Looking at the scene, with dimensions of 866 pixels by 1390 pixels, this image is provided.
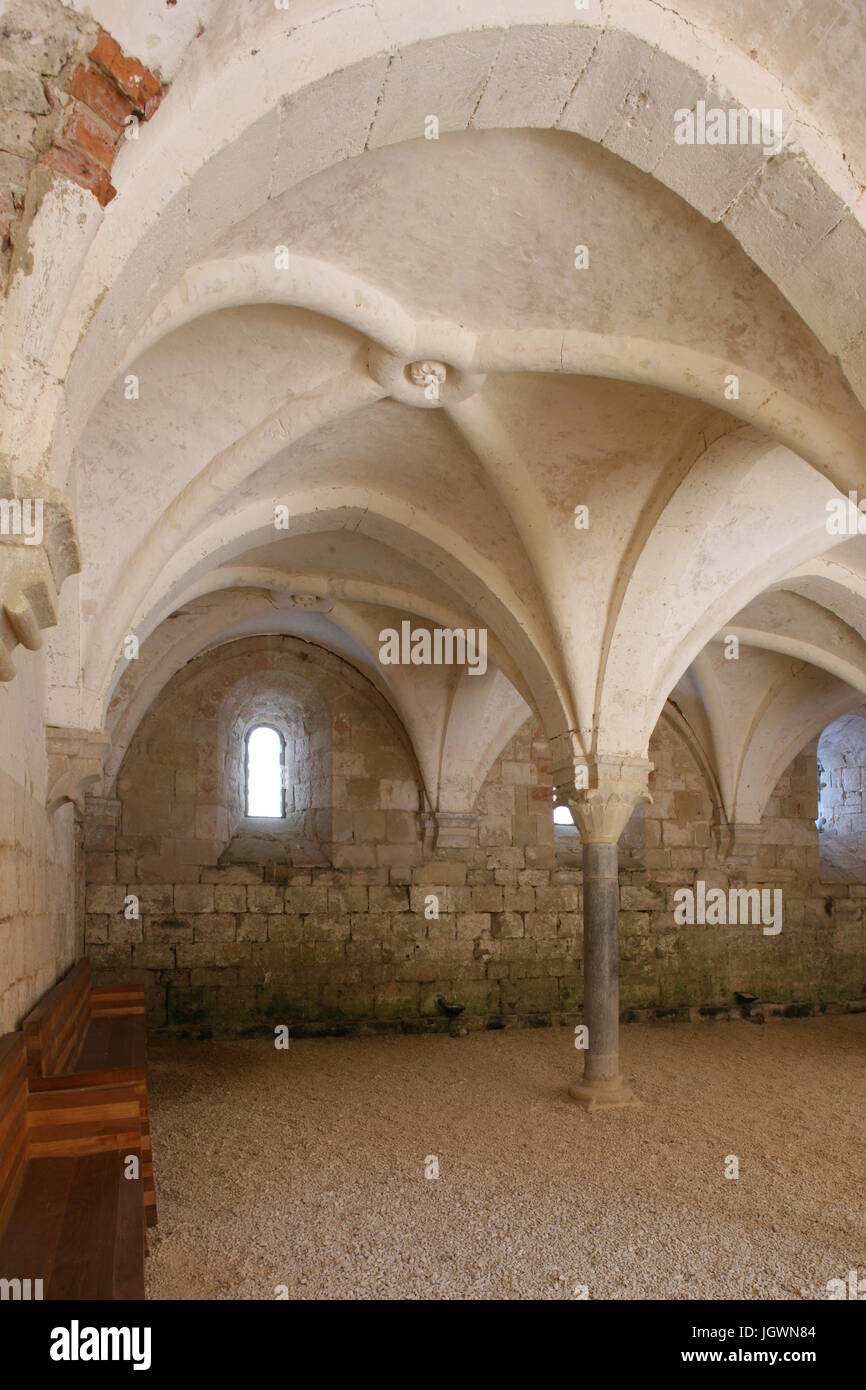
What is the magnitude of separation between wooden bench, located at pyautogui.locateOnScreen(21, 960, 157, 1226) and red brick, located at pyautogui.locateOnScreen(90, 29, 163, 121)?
2.63 meters

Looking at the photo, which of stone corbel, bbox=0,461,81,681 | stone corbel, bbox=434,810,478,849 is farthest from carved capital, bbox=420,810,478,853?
stone corbel, bbox=0,461,81,681

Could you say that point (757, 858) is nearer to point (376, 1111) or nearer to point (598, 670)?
point (598, 670)

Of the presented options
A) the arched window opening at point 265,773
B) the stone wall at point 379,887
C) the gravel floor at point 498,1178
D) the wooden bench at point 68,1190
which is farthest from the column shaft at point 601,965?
the arched window opening at point 265,773

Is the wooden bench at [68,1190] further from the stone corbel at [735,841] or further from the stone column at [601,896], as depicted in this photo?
Result: the stone corbel at [735,841]

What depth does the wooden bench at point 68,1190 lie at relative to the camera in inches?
82.7

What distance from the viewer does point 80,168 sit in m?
1.95

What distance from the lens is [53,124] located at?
1888mm

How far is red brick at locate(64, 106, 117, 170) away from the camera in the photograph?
1.92 meters

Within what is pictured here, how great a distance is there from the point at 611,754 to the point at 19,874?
12.4ft

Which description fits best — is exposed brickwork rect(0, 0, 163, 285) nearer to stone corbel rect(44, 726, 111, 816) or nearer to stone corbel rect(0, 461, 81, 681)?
stone corbel rect(0, 461, 81, 681)

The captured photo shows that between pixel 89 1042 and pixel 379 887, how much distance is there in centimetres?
489

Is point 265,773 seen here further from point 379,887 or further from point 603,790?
point 603,790

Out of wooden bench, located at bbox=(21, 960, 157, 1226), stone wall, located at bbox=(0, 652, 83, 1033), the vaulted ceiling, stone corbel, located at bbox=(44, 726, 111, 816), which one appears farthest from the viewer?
stone corbel, located at bbox=(44, 726, 111, 816)
